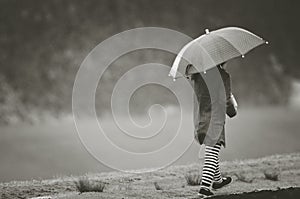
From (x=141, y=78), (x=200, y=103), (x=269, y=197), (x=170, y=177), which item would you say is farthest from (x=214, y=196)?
(x=141, y=78)

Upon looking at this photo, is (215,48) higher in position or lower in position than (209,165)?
higher

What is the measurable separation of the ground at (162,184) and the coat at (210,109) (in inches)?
16.1

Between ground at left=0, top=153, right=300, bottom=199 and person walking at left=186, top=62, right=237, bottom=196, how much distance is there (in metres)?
0.19

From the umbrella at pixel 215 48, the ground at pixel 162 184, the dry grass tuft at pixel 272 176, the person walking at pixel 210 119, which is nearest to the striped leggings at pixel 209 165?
the person walking at pixel 210 119

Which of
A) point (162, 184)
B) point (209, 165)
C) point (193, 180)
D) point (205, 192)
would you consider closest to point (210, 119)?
point (209, 165)

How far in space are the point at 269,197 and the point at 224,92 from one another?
772mm

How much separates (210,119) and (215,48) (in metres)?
0.50

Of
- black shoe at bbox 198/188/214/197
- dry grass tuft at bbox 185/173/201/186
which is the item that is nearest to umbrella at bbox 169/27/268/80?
black shoe at bbox 198/188/214/197

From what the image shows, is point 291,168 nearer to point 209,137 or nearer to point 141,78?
point 209,137

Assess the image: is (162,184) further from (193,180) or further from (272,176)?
(272,176)

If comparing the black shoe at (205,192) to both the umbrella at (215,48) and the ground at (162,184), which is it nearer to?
the ground at (162,184)

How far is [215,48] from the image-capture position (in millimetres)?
3641

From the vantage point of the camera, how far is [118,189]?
4242 millimetres

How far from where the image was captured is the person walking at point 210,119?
354cm
